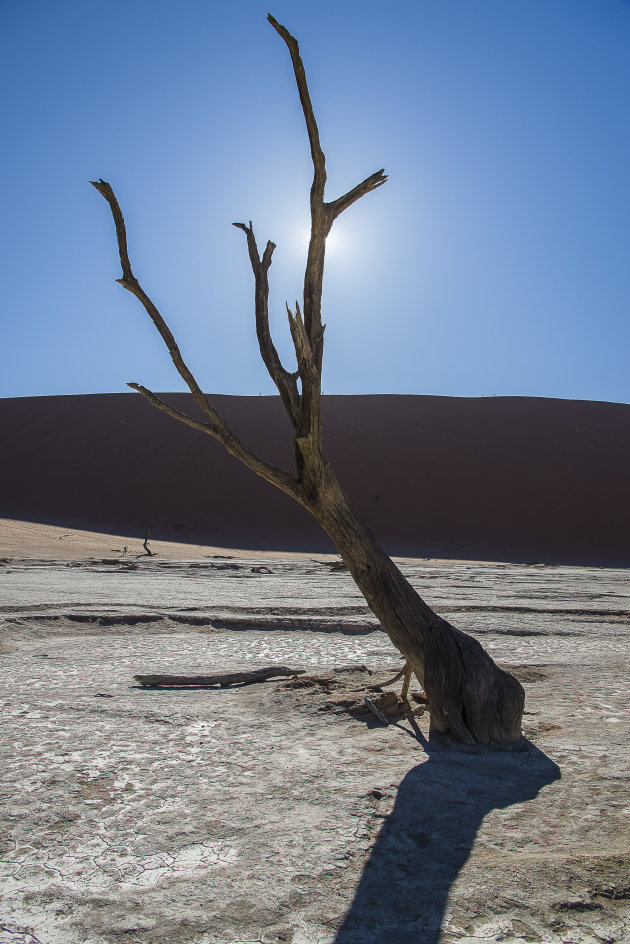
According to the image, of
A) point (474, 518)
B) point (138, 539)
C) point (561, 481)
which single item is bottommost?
point (138, 539)

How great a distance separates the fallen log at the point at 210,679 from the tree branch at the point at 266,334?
155 centimetres

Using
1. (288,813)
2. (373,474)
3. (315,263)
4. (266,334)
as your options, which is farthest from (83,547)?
(373,474)

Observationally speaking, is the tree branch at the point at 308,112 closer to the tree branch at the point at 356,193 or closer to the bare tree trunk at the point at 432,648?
the tree branch at the point at 356,193

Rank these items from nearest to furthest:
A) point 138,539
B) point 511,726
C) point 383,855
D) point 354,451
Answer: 1. point 383,855
2. point 511,726
3. point 138,539
4. point 354,451

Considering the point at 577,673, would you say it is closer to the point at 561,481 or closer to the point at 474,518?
the point at 474,518

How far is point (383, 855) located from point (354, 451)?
103ft

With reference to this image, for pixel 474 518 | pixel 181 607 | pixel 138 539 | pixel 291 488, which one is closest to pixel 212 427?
pixel 291 488

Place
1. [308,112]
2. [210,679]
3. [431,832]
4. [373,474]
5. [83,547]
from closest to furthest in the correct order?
[431,832] → [308,112] → [210,679] → [83,547] → [373,474]

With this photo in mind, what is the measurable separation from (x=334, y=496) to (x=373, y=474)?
93.7 ft

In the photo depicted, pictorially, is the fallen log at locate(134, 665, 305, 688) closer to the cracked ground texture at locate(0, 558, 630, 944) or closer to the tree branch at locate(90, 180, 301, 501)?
the cracked ground texture at locate(0, 558, 630, 944)

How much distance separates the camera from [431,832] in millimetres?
2072

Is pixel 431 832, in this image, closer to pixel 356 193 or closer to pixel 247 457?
pixel 247 457

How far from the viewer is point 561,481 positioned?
30.4 meters

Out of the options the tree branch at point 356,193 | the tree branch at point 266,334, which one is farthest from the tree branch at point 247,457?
the tree branch at point 356,193
